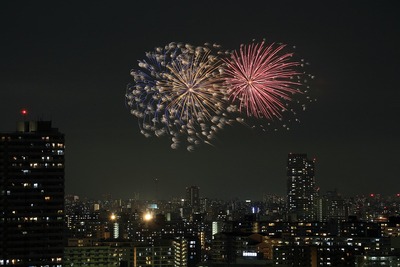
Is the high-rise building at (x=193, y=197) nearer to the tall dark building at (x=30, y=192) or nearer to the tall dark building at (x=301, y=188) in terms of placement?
the tall dark building at (x=301, y=188)

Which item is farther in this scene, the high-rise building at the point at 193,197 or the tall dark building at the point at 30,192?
the high-rise building at the point at 193,197

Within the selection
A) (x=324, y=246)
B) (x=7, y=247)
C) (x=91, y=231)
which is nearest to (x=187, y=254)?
(x=324, y=246)

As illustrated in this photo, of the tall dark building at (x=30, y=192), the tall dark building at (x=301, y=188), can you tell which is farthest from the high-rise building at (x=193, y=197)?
the tall dark building at (x=30, y=192)

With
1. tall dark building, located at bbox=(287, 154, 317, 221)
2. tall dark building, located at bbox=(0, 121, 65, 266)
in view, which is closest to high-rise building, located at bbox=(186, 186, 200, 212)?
tall dark building, located at bbox=(287, 154, 317, 221)

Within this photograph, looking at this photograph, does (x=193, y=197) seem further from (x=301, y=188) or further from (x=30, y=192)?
(x=30, y=192)

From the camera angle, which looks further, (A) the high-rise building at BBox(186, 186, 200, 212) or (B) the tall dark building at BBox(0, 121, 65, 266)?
(A) the high-rise building at BBox(186, 186, 200, 212)

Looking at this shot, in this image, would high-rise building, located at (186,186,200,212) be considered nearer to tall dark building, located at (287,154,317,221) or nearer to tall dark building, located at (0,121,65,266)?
tall dark building, located at (287,154,317,221)

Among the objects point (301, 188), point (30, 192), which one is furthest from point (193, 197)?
point (30, 192)

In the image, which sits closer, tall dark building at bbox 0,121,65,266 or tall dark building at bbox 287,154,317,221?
tall dark building at bbox 0,121,65,266
